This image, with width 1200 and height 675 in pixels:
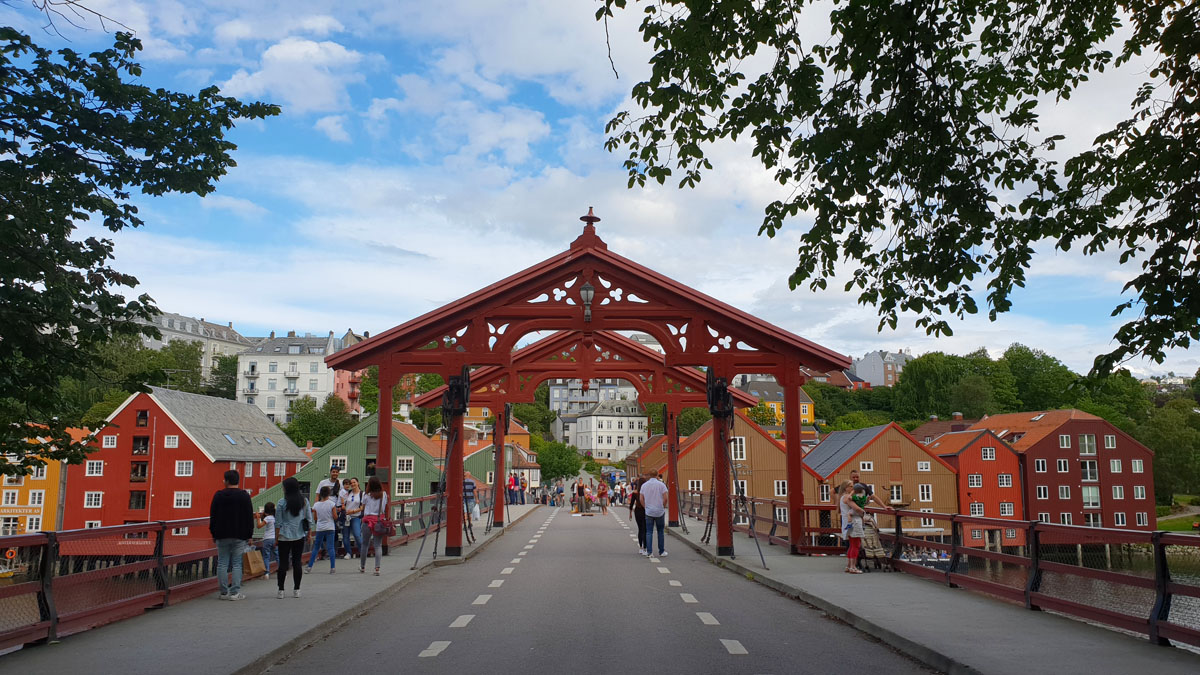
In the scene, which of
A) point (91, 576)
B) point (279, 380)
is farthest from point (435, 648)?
point (279, 380)

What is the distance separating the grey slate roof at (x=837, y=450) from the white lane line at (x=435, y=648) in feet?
167

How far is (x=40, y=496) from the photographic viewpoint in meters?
65.5

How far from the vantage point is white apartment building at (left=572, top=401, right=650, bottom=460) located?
158m

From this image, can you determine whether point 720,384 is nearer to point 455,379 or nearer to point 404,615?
point 455,379

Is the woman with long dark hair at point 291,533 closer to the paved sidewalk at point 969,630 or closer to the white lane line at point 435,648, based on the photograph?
the white lane line at point 435,648

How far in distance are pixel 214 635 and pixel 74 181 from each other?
4.91m

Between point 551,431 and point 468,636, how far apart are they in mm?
165099

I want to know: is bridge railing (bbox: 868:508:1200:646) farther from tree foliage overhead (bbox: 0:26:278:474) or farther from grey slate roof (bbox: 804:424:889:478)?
grey slate roof (bbox: 804:424:889:478)

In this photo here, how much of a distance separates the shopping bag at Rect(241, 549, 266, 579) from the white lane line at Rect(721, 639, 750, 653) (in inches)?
303

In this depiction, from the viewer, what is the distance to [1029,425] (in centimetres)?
7456

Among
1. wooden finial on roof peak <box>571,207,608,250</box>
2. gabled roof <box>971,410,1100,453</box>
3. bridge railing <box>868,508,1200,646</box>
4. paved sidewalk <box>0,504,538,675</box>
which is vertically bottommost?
paved sidewalk <box>0,504,538,675</box>

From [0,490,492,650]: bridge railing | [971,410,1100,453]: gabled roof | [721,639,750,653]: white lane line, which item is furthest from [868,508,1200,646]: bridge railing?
[971,410,1100,453]: gabled roof

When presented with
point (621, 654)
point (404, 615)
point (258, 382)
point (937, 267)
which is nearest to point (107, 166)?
point (404, 615)

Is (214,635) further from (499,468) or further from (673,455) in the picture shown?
(673,455)
